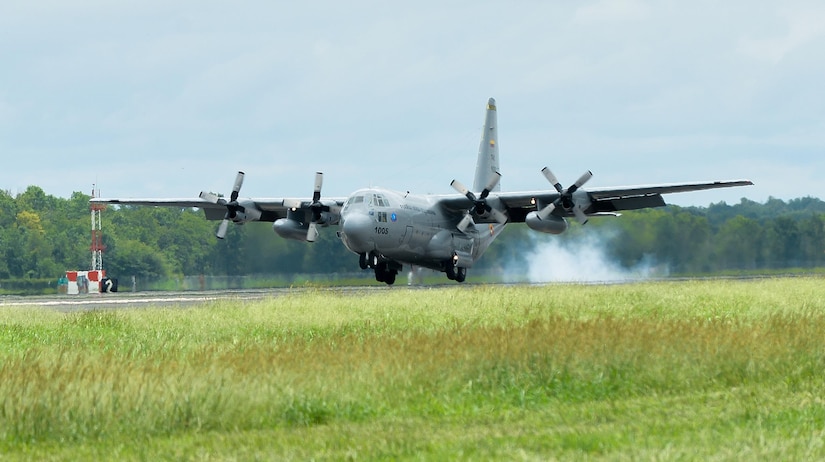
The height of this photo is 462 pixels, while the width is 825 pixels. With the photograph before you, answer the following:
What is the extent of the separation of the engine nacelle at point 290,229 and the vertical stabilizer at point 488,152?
12.5 metres

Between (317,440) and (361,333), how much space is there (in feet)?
30.3

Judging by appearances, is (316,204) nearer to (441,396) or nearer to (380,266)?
(380,266)

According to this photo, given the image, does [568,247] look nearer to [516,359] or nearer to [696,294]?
[696,294]

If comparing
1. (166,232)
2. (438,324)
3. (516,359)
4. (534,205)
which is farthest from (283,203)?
(166,232)

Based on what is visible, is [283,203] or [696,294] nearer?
[696,294]

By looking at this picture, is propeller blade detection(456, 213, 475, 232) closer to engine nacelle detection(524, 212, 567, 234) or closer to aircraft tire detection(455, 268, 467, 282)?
aircraft tire detection(455, 268, 467, 282)

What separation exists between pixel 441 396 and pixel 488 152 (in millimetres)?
46811

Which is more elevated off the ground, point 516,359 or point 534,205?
point 534,205

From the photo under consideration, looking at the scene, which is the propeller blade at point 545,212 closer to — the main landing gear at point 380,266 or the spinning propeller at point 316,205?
the main landing gear at point 380,266

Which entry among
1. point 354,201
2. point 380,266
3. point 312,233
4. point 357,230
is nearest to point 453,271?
point 380,266

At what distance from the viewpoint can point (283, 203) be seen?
48.0 meters

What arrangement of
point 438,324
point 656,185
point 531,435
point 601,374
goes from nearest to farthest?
point 531,435 < point 601,374 < point 438,324 < point 656,185

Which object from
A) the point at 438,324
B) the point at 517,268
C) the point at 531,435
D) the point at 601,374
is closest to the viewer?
the point at 531,435

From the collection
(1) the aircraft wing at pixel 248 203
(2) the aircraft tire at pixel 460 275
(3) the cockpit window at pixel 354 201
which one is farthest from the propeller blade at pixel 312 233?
(2) the aircraft tire at pixel 460 275
